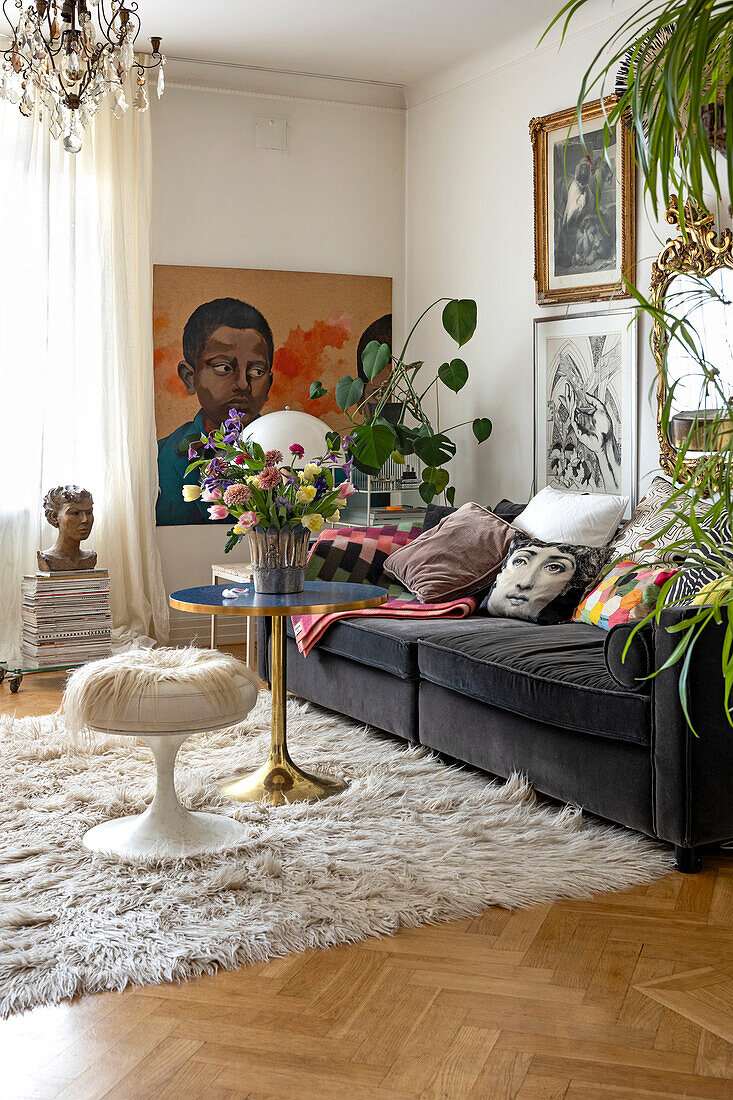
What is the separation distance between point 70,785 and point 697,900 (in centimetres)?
193

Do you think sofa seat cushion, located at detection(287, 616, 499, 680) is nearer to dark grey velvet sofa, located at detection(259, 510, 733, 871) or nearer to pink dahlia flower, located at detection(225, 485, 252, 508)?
dark grey velvet sofa, located at detection(259, 510, 733, 871)

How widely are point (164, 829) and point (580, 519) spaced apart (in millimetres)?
2053

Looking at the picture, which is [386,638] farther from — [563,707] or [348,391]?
[348,391]

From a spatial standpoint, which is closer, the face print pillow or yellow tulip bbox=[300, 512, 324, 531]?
yellow tulip bbox=[300, 512, 324, 531]

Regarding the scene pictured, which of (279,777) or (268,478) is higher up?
(268,478)

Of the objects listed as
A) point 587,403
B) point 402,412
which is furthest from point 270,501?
point 402,412

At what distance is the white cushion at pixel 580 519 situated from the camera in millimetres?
4168

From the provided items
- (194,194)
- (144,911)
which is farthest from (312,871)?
(194,194)

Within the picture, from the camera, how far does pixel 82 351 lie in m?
5.63

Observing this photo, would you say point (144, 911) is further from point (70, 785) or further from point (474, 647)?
point (474, 647)

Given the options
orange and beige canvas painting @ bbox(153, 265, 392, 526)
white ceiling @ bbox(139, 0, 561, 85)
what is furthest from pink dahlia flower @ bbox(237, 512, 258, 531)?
white ceiling @ bbox(139, 0, 561, 85)

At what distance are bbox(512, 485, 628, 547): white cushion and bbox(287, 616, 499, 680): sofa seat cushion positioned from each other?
0.47 m

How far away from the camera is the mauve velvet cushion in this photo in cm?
430

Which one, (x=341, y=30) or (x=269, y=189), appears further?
(x=269, y=189)
